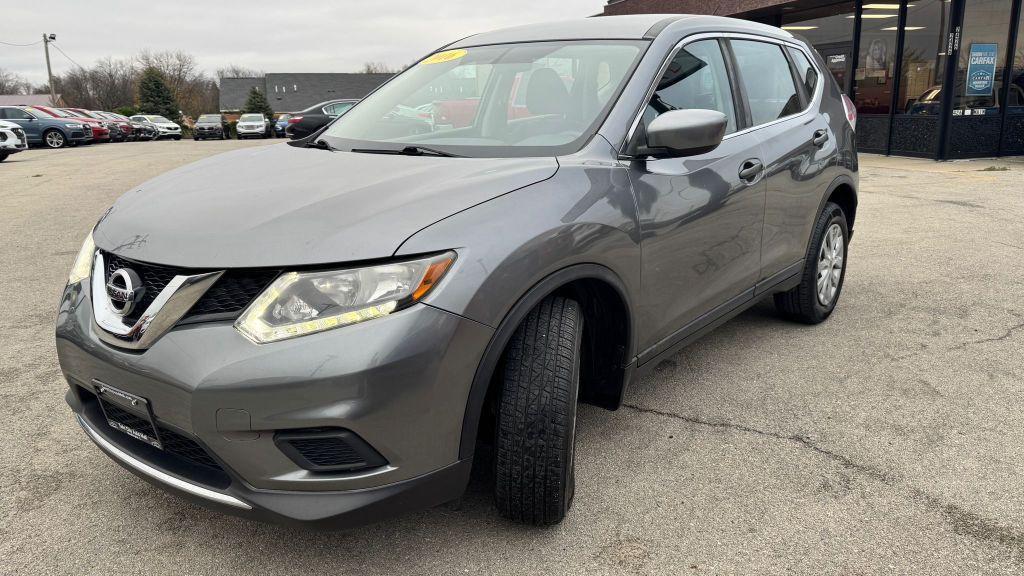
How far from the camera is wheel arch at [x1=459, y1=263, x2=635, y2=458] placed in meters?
2.04

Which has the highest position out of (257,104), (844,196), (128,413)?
(257,104)

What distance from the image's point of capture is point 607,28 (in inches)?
127

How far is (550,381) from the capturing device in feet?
7.13

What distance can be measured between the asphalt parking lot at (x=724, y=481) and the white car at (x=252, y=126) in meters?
34.5

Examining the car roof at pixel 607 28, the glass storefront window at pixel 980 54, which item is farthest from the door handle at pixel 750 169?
the glass storefront window at pixel 980 54

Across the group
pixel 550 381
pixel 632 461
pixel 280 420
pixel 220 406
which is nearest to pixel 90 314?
pixel 220 406

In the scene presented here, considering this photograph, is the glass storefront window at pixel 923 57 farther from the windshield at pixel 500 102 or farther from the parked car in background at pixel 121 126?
the parked car in background at pixel 121 126

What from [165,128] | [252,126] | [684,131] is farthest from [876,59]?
[165,128]

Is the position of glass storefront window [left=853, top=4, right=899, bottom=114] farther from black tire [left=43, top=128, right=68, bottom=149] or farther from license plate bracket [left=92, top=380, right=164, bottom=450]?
black tire [left=43, top=128, right=68, bottom=149]

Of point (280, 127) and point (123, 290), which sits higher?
point (123, 290)

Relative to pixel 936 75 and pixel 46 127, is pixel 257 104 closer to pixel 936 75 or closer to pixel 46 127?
pixel 46 127

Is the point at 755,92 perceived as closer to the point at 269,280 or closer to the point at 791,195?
the point at 791,195

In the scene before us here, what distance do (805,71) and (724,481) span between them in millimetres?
2649

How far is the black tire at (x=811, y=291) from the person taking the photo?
4074 mm
